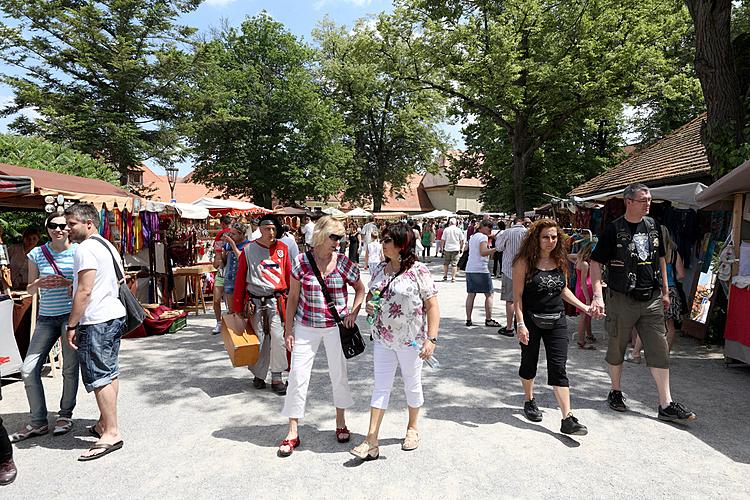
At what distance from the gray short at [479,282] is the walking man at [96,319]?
5.48 meters

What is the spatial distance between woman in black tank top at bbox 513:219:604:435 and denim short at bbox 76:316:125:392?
10.4ft

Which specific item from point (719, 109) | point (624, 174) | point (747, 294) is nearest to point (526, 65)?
point (624, 174)

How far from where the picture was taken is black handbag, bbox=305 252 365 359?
11.5 feet

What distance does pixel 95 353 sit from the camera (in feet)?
11.1

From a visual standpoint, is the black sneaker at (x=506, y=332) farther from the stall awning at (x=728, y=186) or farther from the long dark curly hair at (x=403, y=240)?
the long dark curly hair at (x=403, y=240)

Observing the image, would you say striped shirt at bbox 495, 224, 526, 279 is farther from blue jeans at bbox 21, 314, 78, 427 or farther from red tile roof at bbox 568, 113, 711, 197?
blue jeans at bbox 21, 314, 78, 427

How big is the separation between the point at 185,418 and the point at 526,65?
1808cm

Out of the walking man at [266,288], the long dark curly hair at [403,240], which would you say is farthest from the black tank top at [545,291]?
the walking man at [266,288]

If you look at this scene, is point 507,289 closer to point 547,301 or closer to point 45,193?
point 547,301

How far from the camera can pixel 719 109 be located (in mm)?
6574

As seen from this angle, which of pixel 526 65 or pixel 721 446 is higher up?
pixel 526 65

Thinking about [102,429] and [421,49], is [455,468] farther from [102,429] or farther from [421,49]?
[421,49]

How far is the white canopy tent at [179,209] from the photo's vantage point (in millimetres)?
8594

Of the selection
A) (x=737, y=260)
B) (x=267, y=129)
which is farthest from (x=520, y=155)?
(x=267, y=129)
